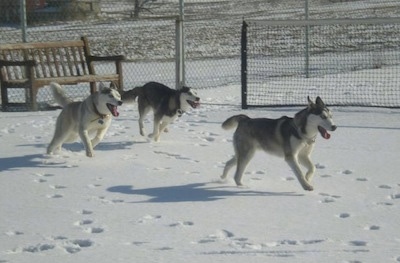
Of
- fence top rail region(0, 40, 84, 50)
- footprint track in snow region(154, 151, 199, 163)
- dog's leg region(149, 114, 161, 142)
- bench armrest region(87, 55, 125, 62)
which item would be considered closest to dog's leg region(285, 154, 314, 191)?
footprint track in snow region(154, 151, 199, 163)

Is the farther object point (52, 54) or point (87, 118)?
point (52, 54)

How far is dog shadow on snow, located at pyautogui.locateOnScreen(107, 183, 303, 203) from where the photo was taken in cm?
729

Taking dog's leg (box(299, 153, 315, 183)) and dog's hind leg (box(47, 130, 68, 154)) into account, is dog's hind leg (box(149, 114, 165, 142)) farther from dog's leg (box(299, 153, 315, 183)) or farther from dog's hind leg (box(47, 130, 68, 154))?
dog's leg (box(299, 153, 315, 183))

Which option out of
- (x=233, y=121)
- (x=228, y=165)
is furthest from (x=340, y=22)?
(x=228, y=165)

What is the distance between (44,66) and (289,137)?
6936 millimetres

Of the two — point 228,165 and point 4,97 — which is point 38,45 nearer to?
point 4,97

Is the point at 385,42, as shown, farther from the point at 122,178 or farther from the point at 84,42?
the point at 122,178

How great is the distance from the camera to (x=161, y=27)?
29156 mm

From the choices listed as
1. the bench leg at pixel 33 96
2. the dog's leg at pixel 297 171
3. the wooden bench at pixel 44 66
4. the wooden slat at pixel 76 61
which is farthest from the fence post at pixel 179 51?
the dog's leg at pixel 297 171

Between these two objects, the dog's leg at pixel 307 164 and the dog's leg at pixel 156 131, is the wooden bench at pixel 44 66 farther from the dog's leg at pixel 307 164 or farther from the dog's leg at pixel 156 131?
the dog's leg at pixel 307 164

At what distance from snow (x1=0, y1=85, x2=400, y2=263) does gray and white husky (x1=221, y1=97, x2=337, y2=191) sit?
20cm

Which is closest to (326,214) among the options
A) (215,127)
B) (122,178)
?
(122,178)

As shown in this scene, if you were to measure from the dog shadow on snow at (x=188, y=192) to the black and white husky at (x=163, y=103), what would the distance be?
2.32 metres

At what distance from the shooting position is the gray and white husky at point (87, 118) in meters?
9.02
